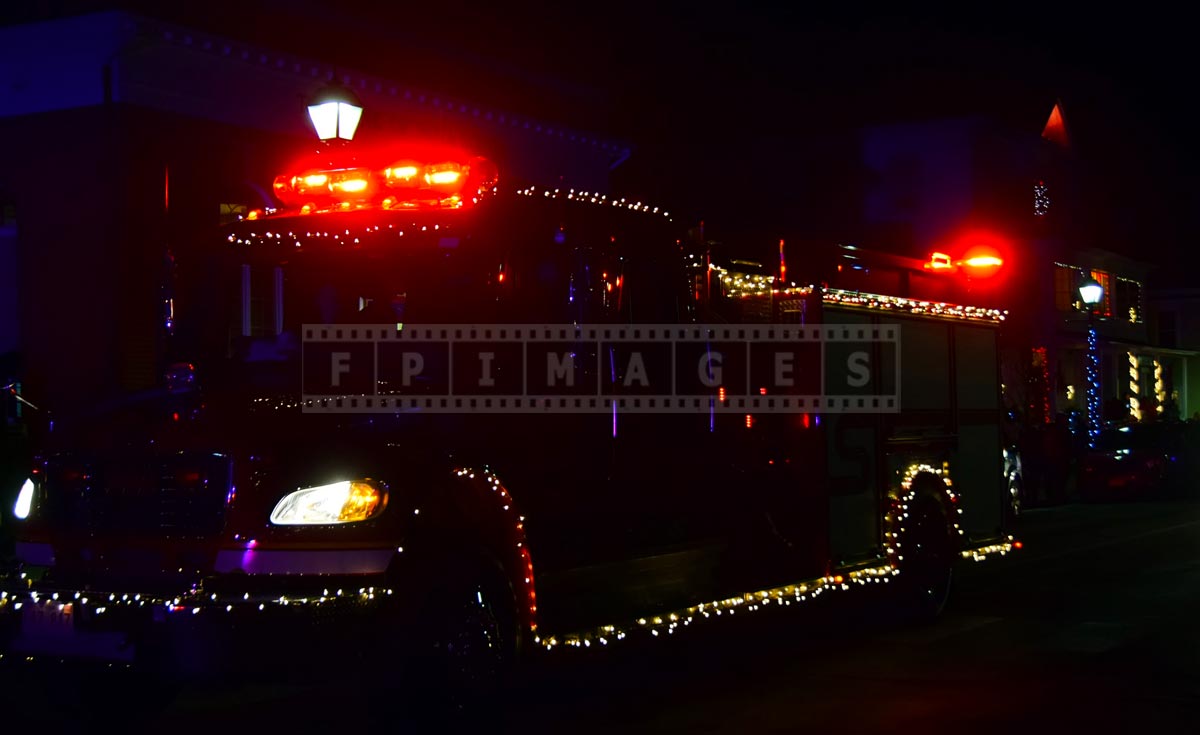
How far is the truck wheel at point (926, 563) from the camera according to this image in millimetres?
10531

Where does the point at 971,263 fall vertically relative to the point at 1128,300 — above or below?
below

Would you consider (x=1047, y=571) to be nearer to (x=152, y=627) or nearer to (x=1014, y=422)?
(x=152, y=627)

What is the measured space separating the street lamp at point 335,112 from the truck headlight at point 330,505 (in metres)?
4.63

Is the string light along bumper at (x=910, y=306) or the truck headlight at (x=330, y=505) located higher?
the string light along bumper at (x=910, y=306)

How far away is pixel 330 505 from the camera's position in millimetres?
5957

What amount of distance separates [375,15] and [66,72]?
221 inches

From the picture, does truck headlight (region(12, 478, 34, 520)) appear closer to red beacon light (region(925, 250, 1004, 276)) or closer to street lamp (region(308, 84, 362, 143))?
street lamp (region(308, 84, 362, 143))

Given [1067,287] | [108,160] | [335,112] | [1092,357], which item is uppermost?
[1067,287]

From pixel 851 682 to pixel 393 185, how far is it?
12.8 ft

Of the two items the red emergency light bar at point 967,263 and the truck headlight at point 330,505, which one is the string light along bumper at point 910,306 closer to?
the red emergency light bar at point 967,263

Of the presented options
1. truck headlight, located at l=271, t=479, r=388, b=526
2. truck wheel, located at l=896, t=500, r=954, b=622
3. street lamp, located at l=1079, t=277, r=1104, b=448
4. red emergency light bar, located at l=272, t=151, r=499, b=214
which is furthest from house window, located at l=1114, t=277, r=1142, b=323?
truck headlight, located at l=271, t=479, r=388, b=526

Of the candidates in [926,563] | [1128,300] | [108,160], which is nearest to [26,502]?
[926,563]

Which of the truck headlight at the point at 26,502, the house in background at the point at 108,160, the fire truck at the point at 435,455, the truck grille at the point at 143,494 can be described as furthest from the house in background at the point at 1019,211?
the truck grille at the point at 143,494

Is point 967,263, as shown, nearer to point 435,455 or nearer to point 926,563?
point 926,563
